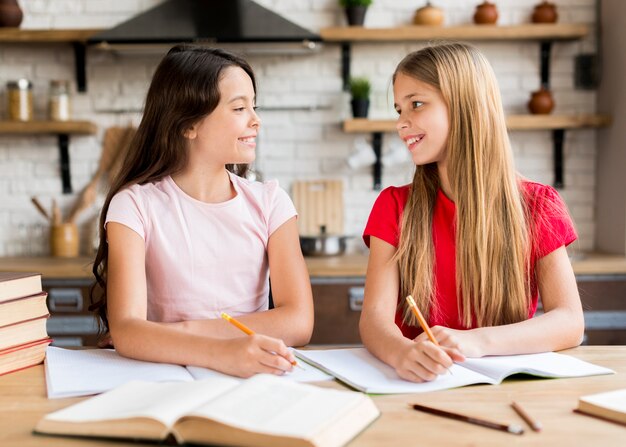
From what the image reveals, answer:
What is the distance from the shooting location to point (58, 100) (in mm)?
3363

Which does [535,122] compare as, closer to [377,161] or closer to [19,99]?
[377,161]

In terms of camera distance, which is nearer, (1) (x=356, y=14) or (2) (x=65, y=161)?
(1) (x=356, y=14)

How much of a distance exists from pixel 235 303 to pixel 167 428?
33.0 inches

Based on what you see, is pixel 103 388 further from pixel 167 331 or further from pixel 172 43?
pixel 172 43

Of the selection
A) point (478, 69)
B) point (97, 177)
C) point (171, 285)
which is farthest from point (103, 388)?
point (97, 177)

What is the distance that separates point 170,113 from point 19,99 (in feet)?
6.30

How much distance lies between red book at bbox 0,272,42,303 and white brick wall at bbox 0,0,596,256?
2220mm

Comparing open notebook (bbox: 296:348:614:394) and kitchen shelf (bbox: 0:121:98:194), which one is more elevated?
kitchen shelf (bbox: 0:121:98:194)

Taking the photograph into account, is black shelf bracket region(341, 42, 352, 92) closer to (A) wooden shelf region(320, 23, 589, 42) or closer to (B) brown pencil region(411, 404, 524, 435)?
(A) wooden shelf region(320, 23, 589, 42)

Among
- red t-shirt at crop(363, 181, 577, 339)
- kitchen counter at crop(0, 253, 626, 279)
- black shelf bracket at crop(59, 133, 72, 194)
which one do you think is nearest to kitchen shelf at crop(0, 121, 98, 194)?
black shelf bracket at crop(59, 133, 72, 194)

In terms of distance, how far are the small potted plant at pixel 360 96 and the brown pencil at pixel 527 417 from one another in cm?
241

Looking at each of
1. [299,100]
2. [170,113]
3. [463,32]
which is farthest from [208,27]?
[170,113]

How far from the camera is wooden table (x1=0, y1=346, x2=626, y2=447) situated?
0.91m

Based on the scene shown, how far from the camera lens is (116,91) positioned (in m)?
3.48
